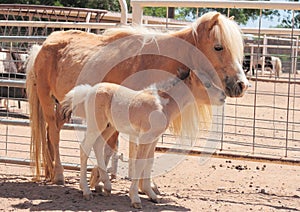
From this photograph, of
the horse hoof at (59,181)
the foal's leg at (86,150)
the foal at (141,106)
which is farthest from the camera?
the horse hoof at (59,181)

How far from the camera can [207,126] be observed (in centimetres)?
516

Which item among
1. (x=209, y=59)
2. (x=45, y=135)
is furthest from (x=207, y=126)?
(x=45, y=135)

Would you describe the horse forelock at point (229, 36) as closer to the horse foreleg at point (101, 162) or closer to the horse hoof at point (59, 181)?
the horse foreleg at point (101, 162)

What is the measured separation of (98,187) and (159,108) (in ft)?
3.50

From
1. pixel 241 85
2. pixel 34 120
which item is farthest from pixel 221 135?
pixel 34 120

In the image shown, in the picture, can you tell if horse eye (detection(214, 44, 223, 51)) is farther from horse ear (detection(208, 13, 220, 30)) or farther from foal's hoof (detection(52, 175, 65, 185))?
foal's hoof (detection(52, 175, 65, 185))

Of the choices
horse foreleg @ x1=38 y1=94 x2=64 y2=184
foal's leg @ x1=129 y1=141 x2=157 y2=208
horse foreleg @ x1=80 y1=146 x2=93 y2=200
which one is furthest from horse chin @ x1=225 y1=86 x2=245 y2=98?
horse foreleg @ x1=38 y1=94 x2=64 y2=184

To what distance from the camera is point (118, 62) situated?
5023 mm

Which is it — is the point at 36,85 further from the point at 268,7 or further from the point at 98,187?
the point at 268,7

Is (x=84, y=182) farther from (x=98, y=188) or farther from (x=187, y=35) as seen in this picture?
(x=187, y=35)

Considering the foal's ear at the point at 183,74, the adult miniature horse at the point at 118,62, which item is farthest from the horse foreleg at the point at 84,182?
the foal's ear at the point at 183,74

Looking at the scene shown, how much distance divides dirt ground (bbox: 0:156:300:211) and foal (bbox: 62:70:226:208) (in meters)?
0.25

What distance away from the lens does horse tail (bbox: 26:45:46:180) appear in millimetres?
5754

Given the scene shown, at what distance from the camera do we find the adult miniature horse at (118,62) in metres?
4.61
